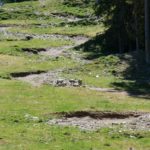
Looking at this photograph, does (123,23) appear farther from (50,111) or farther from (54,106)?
(50,111)

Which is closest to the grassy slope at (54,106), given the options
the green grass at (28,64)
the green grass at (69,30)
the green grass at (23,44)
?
the green grass at (28,64)

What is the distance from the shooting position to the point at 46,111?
3453cm

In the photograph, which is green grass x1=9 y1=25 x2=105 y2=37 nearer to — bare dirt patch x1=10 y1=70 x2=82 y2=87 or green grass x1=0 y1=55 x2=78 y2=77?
green grass x1=0 y1=55 x2=78 y2=77

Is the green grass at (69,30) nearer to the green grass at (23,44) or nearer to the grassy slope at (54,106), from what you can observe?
the green grass at (23,44)

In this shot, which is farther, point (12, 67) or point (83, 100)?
point (12, 67)

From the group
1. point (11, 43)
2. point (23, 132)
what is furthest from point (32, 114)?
point (11, 43)

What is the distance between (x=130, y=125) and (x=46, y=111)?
581 cm

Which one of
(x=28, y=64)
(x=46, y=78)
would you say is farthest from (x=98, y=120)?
(x=28, y=64)

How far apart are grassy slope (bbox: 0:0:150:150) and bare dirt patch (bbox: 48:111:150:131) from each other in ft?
2.98

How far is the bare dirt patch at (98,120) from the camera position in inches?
1220

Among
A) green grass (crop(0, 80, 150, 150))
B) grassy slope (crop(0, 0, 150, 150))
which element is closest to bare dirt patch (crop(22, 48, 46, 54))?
grassy slope (crop(0, 0, 150, 150))

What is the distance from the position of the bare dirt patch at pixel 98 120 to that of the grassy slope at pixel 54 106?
91cm

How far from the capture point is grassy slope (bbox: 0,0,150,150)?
27.2 m

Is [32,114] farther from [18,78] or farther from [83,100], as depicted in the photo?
[18,78]
